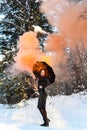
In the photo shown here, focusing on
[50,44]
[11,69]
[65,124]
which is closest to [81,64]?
[11,69]

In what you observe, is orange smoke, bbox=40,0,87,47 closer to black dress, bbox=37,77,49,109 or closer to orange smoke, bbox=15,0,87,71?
orange smoke, bbox=15,0,87,71

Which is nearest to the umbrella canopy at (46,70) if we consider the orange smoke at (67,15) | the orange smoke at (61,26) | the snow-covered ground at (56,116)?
the snow-covered ground at (56,116)

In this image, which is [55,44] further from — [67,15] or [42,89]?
[42,89]

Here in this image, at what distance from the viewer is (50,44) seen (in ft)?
61.3

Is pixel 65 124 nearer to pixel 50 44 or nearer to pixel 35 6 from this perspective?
pixel 50 44

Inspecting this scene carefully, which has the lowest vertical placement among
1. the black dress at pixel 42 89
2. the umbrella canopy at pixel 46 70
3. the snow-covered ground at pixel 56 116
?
the snow-covered ground at pixel 56 116

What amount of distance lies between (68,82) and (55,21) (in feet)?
27.3

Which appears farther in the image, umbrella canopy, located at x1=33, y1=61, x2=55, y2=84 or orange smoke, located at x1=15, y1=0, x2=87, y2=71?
orange smoke, located at x1=15, y1=0, x2=87, y2=71

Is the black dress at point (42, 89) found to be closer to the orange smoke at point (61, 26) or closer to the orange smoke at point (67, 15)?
the orange smoke at point (61, 26)

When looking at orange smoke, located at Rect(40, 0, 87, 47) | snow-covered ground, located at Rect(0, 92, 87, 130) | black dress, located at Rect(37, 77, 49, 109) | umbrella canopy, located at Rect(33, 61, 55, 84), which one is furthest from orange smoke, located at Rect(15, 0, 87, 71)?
black dress, located at Rect(37, 77, 49, 109)

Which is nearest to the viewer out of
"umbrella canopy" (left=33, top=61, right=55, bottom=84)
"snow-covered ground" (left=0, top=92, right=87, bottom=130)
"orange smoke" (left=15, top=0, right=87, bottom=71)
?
"snow-covered ground" (left=0, top=92, right=87, bottom=130)

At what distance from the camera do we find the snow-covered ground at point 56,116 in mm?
11845

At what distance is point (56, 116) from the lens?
49.6 ft

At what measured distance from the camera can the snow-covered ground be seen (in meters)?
11.8
